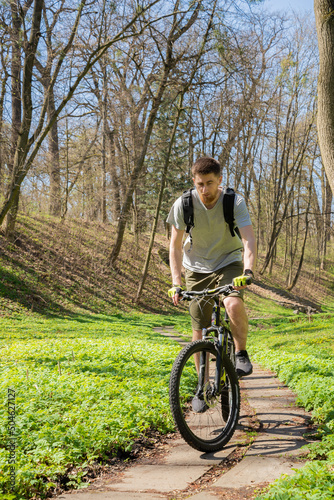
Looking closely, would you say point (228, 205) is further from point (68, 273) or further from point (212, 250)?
point (68, 273)

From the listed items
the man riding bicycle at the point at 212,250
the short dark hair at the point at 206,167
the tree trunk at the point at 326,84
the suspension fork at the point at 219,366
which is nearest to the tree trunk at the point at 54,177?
the tree trunk at the point at 326,84

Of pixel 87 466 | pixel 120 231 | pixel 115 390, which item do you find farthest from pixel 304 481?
pixel 120 231

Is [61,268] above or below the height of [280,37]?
below

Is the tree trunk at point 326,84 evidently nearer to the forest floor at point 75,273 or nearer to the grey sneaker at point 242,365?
the grey sneaker at point 242,365

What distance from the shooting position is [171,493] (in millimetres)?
2637

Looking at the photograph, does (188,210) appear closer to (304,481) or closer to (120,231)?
(304,481)

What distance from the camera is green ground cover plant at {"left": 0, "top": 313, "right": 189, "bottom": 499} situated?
9.58ft

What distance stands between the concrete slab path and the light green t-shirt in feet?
5.03

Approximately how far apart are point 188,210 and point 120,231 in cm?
1639

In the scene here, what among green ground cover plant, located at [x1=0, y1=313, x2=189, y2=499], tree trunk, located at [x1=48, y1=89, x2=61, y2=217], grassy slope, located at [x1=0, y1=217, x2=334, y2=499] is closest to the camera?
green ground cover plant, located at [x1=0, y1=313, x2=189, y2=499]

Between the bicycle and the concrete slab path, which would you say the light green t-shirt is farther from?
the concrete slab path

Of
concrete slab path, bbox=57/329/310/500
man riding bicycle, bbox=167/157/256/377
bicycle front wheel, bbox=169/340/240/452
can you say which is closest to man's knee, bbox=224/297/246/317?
man riding bicycle, bbox=167/157/256/377

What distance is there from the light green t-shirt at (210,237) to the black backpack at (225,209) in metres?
0.05

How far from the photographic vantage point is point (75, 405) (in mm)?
3980
